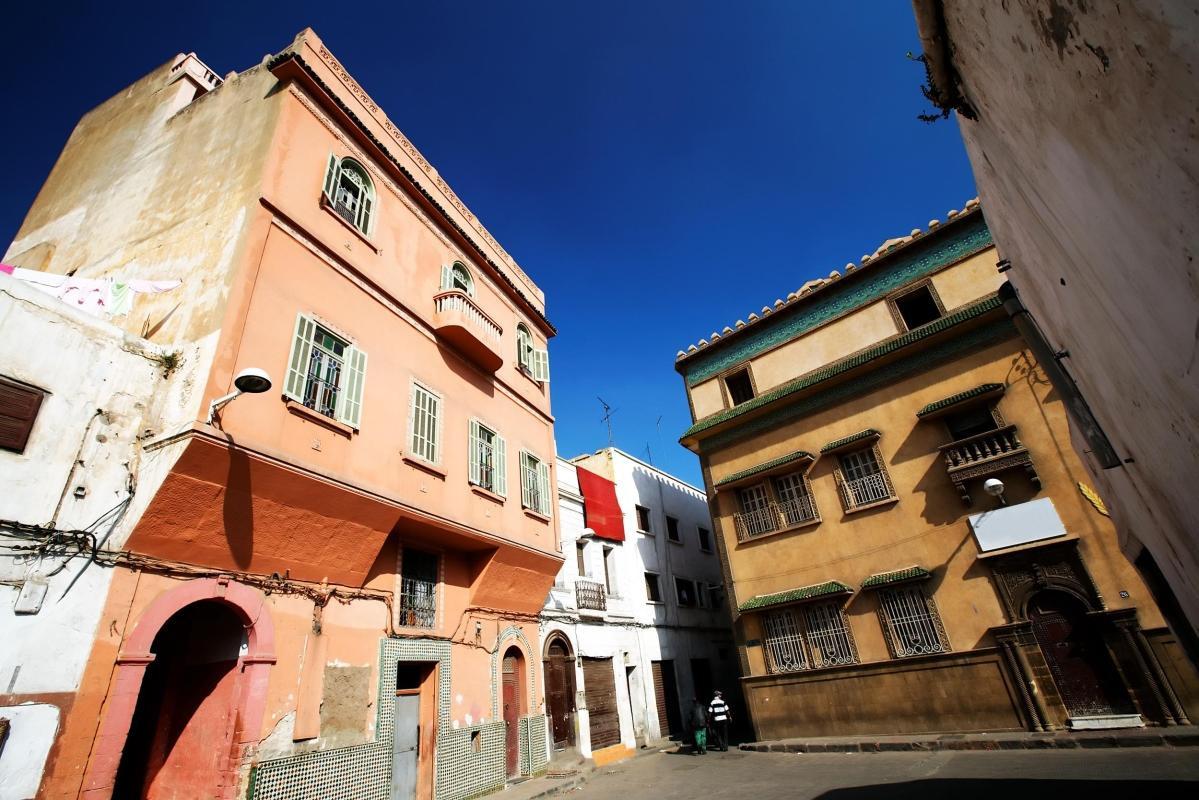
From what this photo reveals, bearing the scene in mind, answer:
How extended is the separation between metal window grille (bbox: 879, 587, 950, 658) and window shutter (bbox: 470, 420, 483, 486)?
35.0ft

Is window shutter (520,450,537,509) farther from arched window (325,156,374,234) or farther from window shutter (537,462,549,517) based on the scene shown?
arched window (325,156,374,234)

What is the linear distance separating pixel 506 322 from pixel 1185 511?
45.5 ft

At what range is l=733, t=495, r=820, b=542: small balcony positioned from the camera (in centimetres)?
1628

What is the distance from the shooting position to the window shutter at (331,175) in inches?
412

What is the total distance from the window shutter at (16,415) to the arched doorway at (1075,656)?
1785cm

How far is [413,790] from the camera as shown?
975cm

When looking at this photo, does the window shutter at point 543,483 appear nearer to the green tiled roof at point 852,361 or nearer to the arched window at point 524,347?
the arched window at point 524,347

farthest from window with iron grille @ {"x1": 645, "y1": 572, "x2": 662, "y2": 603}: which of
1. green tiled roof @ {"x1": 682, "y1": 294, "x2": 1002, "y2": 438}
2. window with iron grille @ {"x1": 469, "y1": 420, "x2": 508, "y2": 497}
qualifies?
window with iron grille @ {"x1": 469, "y1": 420, "x2": 508, "y2": 497}

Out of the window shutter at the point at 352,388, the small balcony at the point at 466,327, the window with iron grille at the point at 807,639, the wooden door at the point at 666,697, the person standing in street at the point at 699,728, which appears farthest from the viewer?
the wooden door at the point at 666,697

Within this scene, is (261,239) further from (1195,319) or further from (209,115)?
(1195,319)

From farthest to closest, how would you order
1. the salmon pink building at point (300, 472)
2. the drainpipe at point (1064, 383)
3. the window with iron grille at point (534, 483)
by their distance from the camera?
the window with iron grille at point (534, 483), the salmon pink building at point (300, 472), the drainpipe at point (1064, 383)

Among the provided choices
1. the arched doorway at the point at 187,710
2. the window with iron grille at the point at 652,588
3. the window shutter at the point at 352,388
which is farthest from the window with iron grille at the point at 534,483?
the window with iron grille at the point at 652,588

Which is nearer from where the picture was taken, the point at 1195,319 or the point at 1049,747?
the point at 1195,319

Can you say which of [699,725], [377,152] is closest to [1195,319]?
[377,152]
